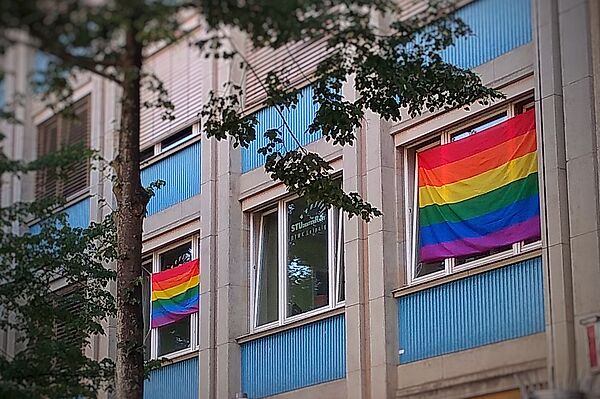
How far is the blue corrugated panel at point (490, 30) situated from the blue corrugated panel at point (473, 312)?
328 cm

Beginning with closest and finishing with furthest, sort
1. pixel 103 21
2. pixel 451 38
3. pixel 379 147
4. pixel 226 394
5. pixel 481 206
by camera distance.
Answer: pixel 103 21 < pixel 451 38 < pixel 481 206 < pixel 379 147 < pixel 226 394

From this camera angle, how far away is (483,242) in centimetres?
1958

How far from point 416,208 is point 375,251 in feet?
3.02

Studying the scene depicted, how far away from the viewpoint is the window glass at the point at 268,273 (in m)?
24.0

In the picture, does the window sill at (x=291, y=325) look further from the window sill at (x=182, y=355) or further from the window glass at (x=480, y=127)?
the window glass at (x=480, y=127)

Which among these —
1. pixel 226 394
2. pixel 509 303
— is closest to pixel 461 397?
pixel 509 303

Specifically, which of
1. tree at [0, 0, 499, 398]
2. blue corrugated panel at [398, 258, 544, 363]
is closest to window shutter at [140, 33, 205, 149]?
blue corrugated panel at [398, 258, 544, 363]

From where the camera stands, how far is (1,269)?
63.7 feet

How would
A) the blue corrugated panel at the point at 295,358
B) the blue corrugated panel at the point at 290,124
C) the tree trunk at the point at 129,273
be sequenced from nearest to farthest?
1. the tree trunk at the point at 129,273
2. the blue corrugated panel at the point at 295,358
3. the blue corrugated panel at the point at 290,124

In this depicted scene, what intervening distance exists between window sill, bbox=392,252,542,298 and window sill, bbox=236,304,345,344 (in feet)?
4.48

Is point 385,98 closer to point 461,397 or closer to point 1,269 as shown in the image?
point 461,397

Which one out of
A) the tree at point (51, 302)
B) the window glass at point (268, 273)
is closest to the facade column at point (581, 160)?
the tree at point (51, 302)

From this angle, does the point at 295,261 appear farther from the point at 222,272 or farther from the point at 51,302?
the point at 51,302

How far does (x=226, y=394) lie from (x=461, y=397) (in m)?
5.92
